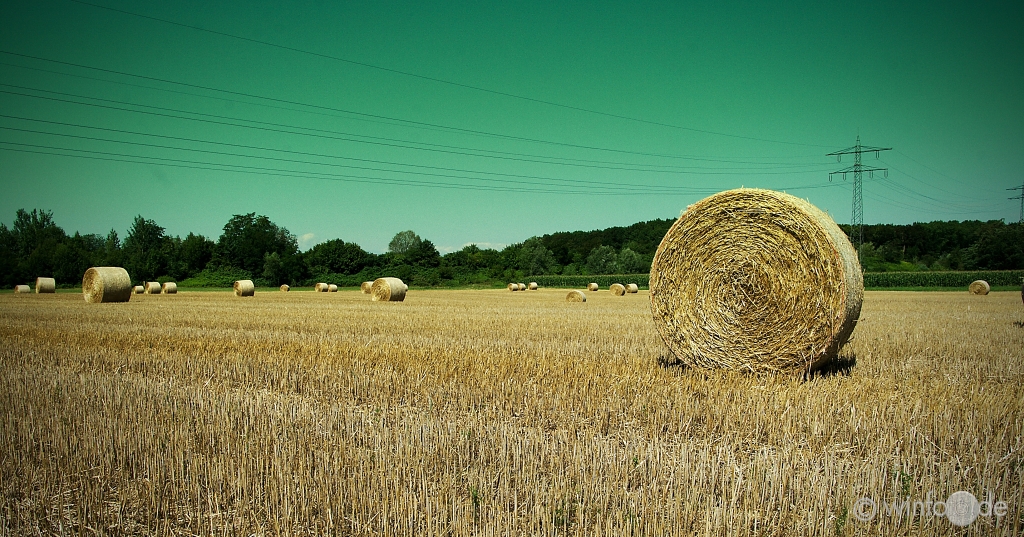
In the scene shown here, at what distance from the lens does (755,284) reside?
24.7ft

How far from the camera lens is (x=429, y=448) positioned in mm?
4094

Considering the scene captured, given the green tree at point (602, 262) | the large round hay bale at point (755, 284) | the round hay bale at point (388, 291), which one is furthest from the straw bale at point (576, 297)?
the green tree at point (602, 262)

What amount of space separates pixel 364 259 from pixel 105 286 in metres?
36.2

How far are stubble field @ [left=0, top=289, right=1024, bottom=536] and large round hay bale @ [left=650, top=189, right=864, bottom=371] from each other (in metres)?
0.51

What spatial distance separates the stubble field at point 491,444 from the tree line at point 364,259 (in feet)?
148

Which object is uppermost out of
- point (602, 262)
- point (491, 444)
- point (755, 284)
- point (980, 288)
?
point (602, 262)

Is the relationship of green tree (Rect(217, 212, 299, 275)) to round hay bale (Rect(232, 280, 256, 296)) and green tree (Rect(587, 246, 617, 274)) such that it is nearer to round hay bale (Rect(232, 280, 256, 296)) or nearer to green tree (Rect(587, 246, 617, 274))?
round hay bale (Rect(232, 280, 256, 296))

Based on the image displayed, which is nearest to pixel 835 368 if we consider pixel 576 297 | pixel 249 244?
pixel 576 297

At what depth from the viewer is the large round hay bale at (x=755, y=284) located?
7.00m

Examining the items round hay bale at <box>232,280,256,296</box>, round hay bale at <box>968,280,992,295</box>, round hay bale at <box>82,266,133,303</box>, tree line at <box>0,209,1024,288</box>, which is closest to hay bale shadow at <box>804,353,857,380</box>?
round hay bale at <box>82,266,133,303</box>

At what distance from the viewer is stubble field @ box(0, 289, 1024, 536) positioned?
3.03 metres

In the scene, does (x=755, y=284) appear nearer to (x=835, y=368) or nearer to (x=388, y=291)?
(x=835, y=368)

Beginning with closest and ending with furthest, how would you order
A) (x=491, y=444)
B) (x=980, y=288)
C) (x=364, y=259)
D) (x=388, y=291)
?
(x=491, y=444), (x=388, y=291), (x=980, y=288), (x=364, y=259)

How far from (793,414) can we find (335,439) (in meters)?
3.53
